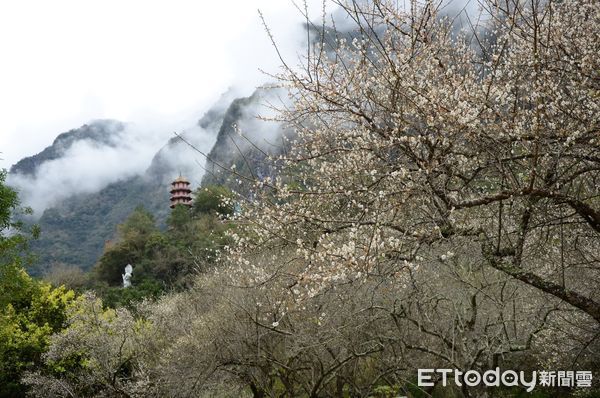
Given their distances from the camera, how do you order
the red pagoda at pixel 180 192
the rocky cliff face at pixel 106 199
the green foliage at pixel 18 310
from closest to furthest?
1. the green foliage at pixel 18 310
2. the red pagoda at pixel 180 192
3. the rocky cliff face at pixel 106 199

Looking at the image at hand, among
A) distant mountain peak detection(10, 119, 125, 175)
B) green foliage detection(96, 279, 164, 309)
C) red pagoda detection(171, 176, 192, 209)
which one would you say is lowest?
green foliage detection(96, 279, 164, 309)

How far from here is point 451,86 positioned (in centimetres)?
329

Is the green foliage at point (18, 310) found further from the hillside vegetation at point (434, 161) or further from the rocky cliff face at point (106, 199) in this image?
the rocky cliff face at point (106, 199)

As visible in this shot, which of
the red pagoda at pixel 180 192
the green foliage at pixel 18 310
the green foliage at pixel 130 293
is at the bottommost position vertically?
the green foliage at pixel 18 310

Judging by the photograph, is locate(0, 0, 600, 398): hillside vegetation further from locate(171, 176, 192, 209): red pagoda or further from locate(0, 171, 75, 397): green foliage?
locate(171, 176, 192, 209): red pagoda

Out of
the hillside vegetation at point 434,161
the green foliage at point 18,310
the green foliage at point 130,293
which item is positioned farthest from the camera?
the green foliage at point 130,293

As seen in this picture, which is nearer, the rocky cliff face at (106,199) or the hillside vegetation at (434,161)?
the hillside vegetation at (434,161)

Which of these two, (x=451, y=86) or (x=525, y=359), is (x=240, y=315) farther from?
(x=451, y=86)

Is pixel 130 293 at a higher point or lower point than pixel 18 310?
higher

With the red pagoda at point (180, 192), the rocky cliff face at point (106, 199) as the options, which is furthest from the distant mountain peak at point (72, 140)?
the red pagoda at point (180, 192)

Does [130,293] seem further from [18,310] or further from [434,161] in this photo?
[434,161]

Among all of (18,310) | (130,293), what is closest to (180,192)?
(130,293)

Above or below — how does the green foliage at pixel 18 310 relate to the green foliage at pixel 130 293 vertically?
below

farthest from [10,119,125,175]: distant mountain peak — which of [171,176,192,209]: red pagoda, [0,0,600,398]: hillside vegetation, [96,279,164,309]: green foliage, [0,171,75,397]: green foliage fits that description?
[0,0,600,398]: hillside vegetation
